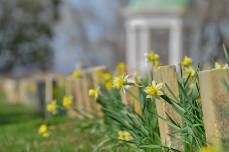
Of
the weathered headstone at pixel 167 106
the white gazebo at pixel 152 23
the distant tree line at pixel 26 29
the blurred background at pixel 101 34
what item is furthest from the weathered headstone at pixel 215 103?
the distant tree line at pixel 26 29

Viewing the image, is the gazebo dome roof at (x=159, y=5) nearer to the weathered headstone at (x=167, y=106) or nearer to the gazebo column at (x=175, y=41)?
the gazebo column at (x=175, y=41)

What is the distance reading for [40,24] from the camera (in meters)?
41.3

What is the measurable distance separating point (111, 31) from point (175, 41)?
53.7 ft

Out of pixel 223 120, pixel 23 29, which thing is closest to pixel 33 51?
pixel 23 29

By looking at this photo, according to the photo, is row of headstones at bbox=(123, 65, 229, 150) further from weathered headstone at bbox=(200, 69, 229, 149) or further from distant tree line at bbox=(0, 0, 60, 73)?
distant tree line at bbox=(0, 0, 60, 73)

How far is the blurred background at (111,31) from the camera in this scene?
32.4 meters

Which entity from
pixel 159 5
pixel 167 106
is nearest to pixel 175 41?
pixel 159 5

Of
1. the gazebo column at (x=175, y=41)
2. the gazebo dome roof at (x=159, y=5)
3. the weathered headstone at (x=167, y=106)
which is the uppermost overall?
the gazebo dome roof at (x=159, y=5)

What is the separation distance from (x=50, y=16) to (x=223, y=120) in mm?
39510

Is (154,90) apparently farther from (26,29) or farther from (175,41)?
(26,29)

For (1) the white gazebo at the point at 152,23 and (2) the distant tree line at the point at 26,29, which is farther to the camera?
(2) the distant tree line at the point at 26,29

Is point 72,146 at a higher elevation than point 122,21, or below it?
below

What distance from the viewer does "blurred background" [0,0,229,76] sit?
106ft

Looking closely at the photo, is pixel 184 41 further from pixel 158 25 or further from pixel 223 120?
pixel 223 120
